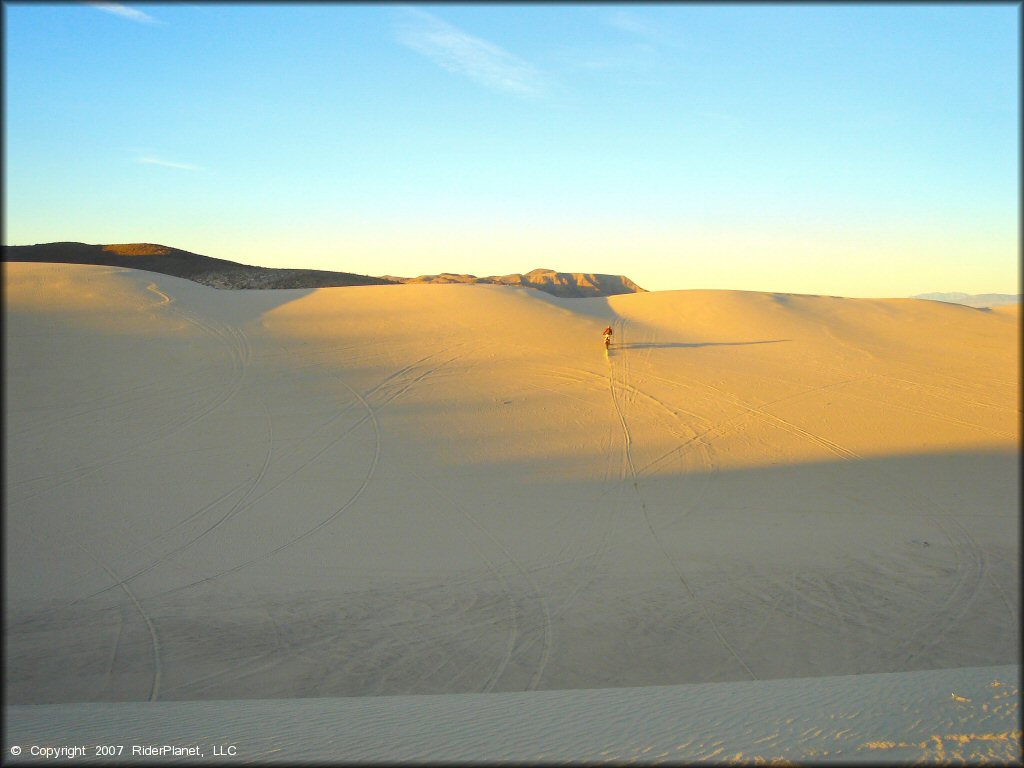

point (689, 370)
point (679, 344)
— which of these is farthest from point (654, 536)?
point (679, 344)

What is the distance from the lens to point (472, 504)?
31.9ft

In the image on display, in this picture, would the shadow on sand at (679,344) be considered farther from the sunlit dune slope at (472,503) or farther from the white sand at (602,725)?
the white sand at (602,725)

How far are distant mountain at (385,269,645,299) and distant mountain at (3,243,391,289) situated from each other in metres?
9.41

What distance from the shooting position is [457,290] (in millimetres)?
21094

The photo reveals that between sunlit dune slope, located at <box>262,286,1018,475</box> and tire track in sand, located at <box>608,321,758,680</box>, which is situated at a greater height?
sunlit dune slope, located at <box>262,286,1018,475</box>

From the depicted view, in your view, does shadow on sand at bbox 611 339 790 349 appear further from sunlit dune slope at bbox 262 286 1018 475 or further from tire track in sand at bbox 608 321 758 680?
tire track in sand at bbox 608 321 758 680

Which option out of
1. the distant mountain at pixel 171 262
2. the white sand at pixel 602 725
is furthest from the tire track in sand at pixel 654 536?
the distant mountain at pixel 171 262

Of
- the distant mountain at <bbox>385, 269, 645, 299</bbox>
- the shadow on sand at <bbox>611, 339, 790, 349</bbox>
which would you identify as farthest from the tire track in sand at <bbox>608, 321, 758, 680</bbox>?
the distant mountain at <bbox>385, 269, 645, 299</bbox>

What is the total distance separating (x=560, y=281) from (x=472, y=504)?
36.3 m

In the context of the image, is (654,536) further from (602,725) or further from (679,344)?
(679,344)

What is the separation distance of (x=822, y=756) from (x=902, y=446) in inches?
385

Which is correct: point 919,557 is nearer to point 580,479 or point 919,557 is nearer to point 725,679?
point 725,679

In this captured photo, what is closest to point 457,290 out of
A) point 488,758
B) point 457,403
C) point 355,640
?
point 457,403

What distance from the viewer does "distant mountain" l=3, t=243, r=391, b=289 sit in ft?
104
